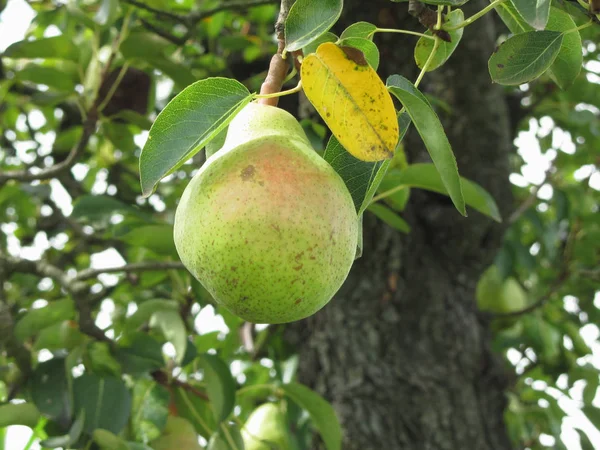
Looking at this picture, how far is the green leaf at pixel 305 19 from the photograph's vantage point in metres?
0.60

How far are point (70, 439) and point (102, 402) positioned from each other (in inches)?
3.3

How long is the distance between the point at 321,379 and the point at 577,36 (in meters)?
1.11

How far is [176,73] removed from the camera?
4.81 feet

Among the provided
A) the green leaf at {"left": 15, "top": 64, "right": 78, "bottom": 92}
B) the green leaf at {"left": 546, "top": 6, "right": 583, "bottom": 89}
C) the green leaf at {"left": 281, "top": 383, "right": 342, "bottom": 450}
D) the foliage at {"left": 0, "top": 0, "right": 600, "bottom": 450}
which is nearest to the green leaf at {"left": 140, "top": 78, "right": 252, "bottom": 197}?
the foliage at {"left": 0, "top": 0, "right": 600, "bottom": 450}

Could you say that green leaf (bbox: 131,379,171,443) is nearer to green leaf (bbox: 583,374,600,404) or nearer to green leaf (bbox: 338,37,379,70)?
green leaf (bbox: 338,37,379,70)

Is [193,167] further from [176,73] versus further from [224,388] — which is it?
[224,388]

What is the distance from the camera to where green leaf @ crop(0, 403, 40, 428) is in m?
1.04

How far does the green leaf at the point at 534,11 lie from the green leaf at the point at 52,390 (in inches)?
36.5

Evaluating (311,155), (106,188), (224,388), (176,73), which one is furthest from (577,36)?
(106,188)

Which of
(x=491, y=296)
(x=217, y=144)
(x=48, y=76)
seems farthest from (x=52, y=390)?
(x=491, y=296)

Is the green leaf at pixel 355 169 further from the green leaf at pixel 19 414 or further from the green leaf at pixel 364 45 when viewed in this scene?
the green leaf at pixel 19 414

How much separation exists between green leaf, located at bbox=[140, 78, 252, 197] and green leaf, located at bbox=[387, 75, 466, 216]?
0.46 feet

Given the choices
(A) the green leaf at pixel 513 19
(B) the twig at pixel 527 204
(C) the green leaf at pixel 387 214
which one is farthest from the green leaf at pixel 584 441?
(A) the green leaf at pixel 513 19

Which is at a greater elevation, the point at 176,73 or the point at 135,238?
the point at 176,73
